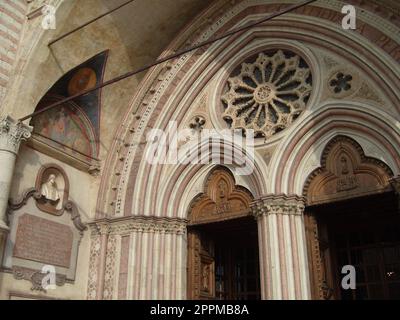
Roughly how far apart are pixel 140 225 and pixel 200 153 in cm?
212

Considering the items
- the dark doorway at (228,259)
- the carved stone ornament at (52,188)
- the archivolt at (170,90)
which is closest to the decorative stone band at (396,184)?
the archivolt at (170,90)

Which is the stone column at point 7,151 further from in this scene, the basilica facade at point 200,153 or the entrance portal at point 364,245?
the entrance portal at point 364,245

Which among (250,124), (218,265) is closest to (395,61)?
(250,124)

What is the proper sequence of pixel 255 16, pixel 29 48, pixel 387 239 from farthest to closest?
pixel 255 16 → pixel 387 239 → pixel 29 48

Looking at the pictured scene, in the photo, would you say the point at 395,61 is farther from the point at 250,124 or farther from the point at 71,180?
the point at 71,180

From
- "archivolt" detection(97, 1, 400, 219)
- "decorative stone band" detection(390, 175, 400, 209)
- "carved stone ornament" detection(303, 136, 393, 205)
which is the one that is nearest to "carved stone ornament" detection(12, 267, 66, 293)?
"archivolt" detection(97, 1, 400, 219)

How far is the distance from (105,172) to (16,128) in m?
2.80

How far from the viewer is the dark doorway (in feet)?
36.2

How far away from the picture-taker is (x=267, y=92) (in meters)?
11.1

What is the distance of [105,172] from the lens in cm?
1172

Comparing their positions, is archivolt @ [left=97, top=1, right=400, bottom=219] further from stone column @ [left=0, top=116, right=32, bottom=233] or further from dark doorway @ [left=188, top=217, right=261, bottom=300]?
stone column @ [left=0, top=116, right=32, bottom=233]

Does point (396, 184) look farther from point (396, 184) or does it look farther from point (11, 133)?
point (11, 133)

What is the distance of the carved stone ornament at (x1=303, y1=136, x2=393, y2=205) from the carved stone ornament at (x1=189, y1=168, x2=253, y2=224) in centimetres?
145

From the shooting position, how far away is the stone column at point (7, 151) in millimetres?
8891
